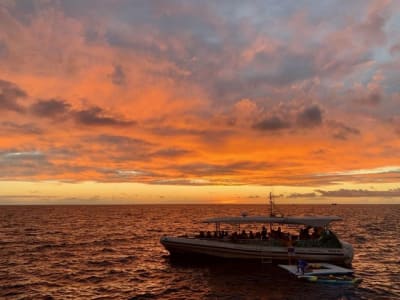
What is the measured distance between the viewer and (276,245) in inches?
1428

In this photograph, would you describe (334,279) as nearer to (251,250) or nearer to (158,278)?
(251,250)

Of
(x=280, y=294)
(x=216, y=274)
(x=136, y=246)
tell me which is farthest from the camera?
(x=136, y=246)

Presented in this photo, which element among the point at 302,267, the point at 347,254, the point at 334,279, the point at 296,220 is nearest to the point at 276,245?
the point at 296,220

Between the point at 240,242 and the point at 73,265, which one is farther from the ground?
the point at 240,242

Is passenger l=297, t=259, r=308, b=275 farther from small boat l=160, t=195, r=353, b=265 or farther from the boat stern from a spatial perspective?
the boat stern

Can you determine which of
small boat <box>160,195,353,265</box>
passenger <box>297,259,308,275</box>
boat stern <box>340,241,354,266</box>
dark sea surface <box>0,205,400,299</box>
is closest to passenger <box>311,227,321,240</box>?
small boat <box>160,195,353,265</box>

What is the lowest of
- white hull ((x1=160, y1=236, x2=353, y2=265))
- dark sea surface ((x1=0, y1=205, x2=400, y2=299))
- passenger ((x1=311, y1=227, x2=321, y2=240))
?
dark sea surface ((x1=0, y1=205, x2=400, y2=299))

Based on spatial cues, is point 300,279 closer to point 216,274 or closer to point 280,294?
point 280,294

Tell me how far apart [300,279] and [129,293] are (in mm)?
15356

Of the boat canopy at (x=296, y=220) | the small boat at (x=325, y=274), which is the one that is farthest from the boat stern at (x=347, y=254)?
the boat canopy at (x=296, y=220)

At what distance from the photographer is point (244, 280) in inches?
1213

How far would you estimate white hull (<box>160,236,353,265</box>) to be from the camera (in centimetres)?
3491

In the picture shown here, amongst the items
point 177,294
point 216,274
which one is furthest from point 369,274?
point 177,294

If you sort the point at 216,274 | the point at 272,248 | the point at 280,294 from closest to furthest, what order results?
the point at 280,294
the point at 216,274
the point at 272,248
